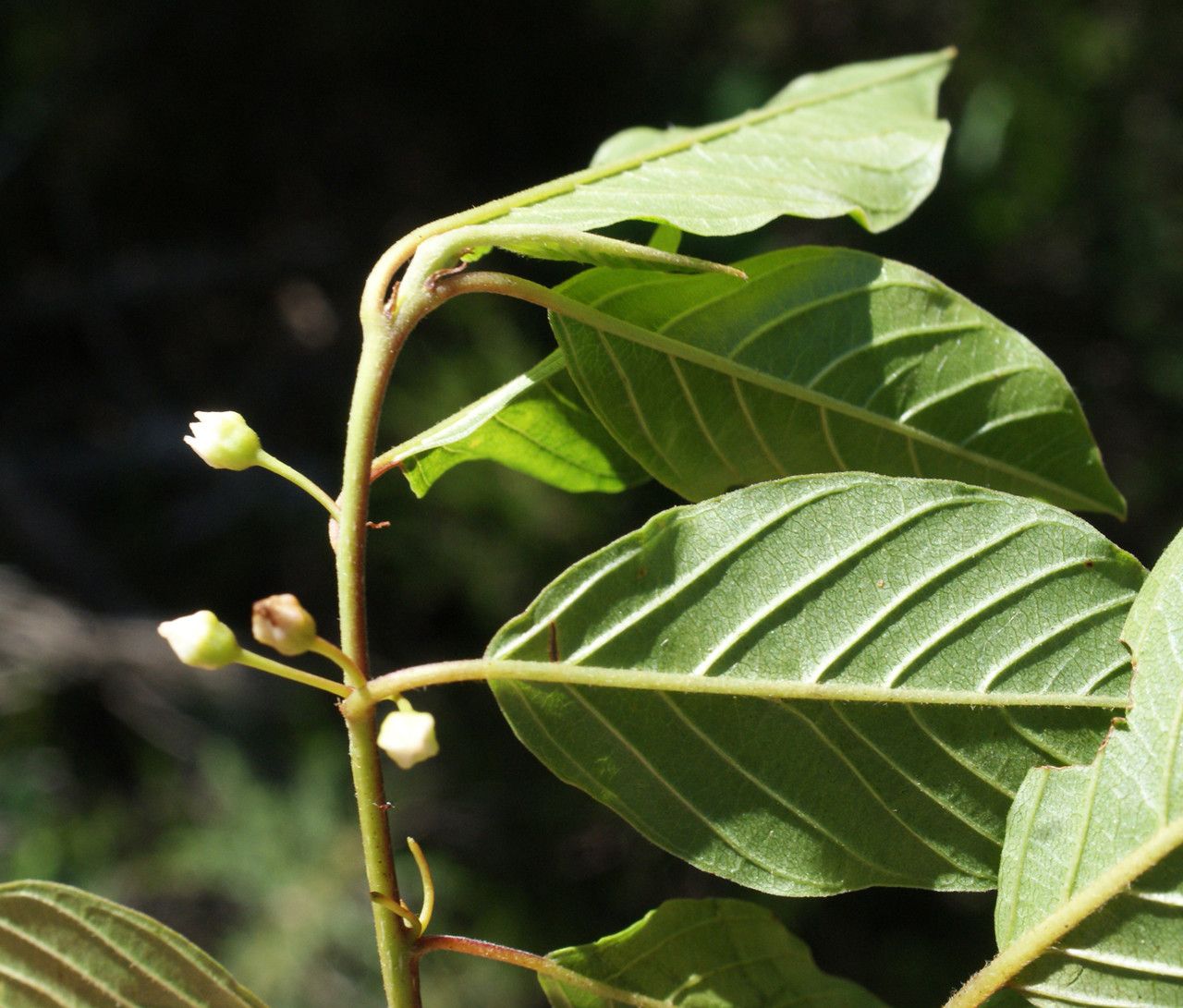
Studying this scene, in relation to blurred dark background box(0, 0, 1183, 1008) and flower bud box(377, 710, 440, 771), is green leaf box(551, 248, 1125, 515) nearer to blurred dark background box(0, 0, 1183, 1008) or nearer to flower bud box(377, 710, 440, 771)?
flower bud box(377, 710, 440, 771)

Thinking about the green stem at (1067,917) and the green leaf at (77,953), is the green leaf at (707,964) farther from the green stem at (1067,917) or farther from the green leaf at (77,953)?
the green leaf at (77,953)

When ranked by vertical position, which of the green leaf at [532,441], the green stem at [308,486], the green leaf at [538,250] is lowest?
the green stem at [308,486]

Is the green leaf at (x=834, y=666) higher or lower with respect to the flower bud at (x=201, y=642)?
lower

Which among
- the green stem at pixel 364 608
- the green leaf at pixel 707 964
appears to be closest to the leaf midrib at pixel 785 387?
the green stem at pixel 364 608

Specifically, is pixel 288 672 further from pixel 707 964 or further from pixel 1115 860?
pixel 1115 860

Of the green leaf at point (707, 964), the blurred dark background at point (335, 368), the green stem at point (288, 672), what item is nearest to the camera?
the green stem at point (288, 672)

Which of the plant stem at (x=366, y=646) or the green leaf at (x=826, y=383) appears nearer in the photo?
the plant stem at (x=366, y=646)

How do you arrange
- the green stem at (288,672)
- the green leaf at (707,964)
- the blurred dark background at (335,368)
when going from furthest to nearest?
the blurred dark background at (335,368)
the green leaf at (707,964)
the green stem at (288,672)

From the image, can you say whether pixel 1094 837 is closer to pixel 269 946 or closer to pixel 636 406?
pixel 636 406

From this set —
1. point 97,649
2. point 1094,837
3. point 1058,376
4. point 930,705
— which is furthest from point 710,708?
point 97,649
